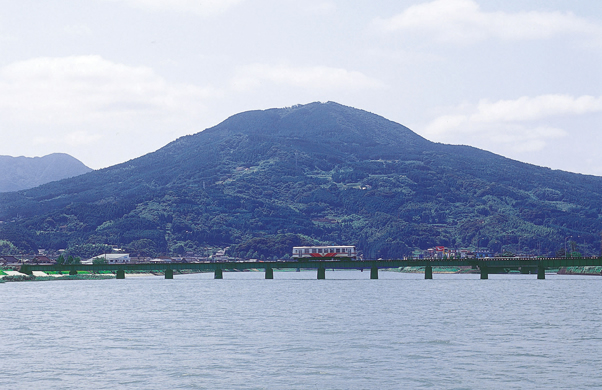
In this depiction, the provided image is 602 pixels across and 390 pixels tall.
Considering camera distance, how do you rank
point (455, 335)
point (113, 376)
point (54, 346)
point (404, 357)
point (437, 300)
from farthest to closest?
point (437, 300), point (455, 335), point (54, 346), point (404, 357), point (113, 376)

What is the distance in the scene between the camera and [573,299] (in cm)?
11256

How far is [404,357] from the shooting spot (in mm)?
50594

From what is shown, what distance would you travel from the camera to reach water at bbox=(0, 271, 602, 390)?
42219 millimetres

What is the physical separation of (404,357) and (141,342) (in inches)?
806

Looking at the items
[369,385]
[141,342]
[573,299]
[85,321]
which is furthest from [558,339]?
[573,299]

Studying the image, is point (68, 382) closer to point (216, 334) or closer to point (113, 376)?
point (113, 376)

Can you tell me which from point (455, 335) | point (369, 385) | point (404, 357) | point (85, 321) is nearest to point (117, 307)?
point (85, 321)

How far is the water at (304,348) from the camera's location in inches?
1662

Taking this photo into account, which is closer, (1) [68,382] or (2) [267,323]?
Answer: (1) [68,382]

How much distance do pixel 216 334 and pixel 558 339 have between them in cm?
2709

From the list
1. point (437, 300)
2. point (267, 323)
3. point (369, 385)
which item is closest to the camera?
point (369, 385)

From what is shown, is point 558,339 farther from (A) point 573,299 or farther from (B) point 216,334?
(A) point 573,299

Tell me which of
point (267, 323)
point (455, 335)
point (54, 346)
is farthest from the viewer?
point (267, 323)

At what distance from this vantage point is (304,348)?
5528 cm
